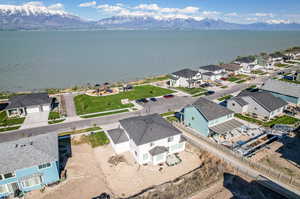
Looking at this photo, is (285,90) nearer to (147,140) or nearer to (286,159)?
(286,159)

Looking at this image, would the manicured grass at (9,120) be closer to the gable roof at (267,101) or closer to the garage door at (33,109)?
the garage door at (33,109)

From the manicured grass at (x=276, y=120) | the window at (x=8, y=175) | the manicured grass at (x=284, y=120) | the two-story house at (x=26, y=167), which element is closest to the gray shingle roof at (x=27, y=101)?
the two-story house at (x=26, y=167)

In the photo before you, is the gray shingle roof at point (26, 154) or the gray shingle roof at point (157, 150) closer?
the gray shingle roof at point (26, 154)

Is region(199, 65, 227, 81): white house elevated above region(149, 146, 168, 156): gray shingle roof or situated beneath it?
elevated above

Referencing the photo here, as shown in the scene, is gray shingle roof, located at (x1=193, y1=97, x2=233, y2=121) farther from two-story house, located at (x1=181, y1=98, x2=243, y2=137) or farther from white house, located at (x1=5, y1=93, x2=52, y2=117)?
white house, located at (x1=5, y1=93, x2=52, y2=117)

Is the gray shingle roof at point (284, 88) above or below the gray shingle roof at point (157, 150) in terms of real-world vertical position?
above

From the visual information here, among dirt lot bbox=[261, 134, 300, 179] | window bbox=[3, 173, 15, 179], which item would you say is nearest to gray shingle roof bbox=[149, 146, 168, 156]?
dirt lot bbox=[261, 134, 300, 179]

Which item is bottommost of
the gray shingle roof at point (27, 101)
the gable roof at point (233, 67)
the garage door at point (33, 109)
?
the garage door at point (33, 109)
